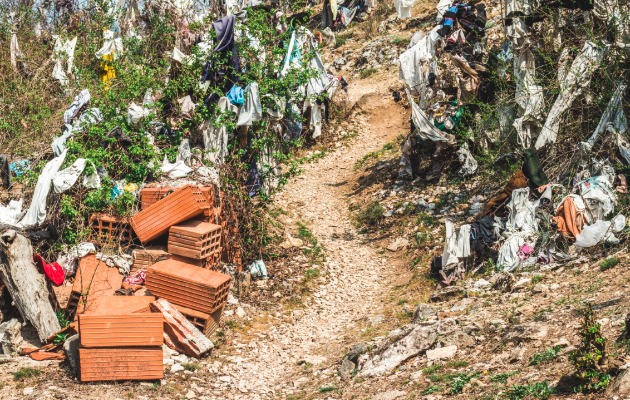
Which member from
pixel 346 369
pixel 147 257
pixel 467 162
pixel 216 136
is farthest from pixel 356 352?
pixel 467 162

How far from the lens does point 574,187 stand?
5.99 metres

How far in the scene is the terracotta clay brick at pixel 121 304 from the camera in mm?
4750

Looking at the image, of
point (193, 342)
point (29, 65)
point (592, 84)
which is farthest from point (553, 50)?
point (29, 65)

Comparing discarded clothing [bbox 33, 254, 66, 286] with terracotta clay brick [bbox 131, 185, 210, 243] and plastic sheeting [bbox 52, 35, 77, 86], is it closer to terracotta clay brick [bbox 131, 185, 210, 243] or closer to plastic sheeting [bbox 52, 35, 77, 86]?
terracotta clay brick [bbox 131, 185, 210, 243]

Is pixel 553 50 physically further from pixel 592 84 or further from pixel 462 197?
pixel 462 197

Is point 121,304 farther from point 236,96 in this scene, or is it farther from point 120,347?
point 236,96

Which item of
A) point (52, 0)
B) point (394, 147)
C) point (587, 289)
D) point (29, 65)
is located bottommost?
point (394, 147)

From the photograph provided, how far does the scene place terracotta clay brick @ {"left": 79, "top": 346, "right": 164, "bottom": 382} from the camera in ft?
13.6

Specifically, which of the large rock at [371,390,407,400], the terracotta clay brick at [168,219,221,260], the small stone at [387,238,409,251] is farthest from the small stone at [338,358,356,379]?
the small stone at [387,238,409,251]

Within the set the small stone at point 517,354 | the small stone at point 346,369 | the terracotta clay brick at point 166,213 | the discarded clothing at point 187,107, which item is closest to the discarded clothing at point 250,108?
the discarded clothing at point 187,107

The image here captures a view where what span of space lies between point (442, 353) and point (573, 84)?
4.36 meters

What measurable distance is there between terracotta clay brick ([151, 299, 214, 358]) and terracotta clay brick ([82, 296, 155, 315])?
10cm

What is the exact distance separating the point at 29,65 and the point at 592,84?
34.4 ft

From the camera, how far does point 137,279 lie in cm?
555
